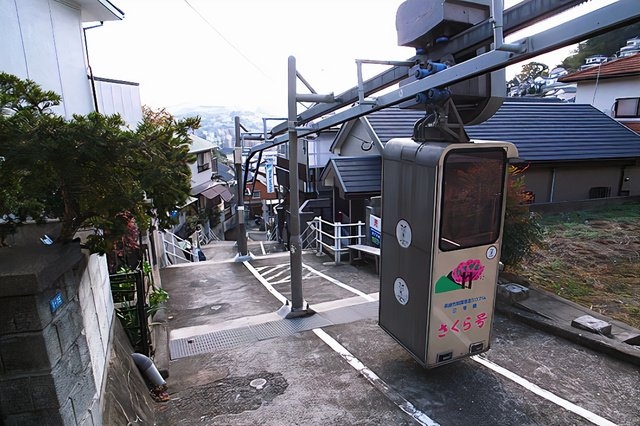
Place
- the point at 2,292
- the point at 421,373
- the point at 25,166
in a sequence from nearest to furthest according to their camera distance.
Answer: the point at 2,292, the point at 25,166, the point at 421,373

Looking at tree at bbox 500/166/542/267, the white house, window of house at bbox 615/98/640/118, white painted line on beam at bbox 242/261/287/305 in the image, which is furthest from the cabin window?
window of house at bbox 615/98/640/118

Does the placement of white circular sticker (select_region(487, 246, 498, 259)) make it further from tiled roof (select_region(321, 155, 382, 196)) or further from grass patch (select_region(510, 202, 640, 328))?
tiled roof (select_region(321, 155, 382, 196))

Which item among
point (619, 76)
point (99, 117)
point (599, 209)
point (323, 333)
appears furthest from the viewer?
point (619, 76)

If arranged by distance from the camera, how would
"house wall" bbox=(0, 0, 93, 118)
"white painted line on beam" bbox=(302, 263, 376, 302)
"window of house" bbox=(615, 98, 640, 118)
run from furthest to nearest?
"window of house" bbox=(615, 98, 640, 118)
"white painted line on beam" bbox=(302, 263, 376, 302)
"house wall" bbox=(0, 0, 93, 118)

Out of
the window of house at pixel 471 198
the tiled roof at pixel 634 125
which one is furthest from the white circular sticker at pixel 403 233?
the tiled roof at pixel 634 125

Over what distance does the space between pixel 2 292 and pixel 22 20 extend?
429 cm

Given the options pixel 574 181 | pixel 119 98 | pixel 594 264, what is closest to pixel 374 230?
pixel 594 264

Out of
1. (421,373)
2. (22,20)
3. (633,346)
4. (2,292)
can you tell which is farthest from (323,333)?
(22,20)

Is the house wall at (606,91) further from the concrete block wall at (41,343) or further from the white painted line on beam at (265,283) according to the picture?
the concrete block wall at (41,343)

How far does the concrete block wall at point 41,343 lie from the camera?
1.98 metres

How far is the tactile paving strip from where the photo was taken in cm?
575

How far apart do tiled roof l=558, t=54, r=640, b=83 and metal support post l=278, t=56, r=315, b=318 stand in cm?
2081

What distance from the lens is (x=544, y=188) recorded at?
15.0 m

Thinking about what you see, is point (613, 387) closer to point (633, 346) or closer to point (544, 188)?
point (633, 346)
